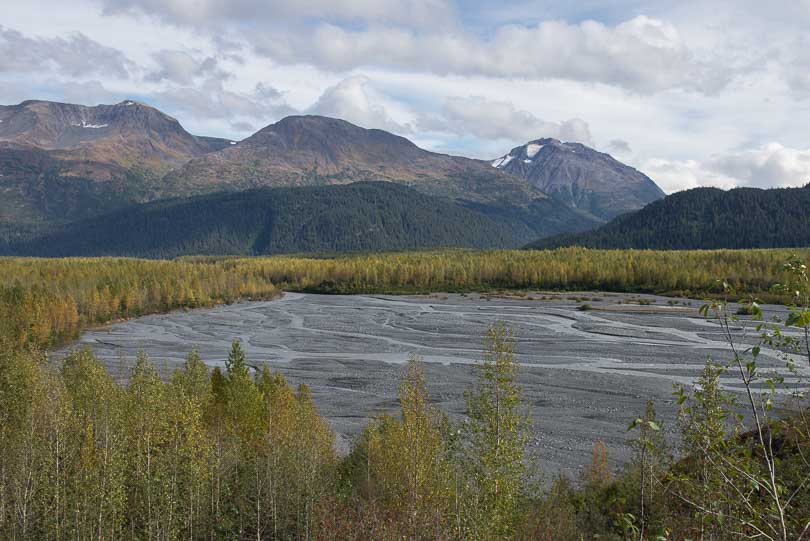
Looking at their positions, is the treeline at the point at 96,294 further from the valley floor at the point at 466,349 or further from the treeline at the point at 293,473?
the treeline at the point at 293,473

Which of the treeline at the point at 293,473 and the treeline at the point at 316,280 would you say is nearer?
the treeline at the point at 293,473

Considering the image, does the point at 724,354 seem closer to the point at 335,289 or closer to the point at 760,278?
the point at 760,278

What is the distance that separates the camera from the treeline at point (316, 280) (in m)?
88.2

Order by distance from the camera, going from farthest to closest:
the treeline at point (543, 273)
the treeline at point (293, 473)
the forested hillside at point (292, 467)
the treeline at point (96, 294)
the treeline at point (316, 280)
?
the treeline at point (543, 273) → the treeline at point (316, 280) → the treeline at point (96, 294) → the treeline at point (293, 473) → the forested hillside at point (292, 467)

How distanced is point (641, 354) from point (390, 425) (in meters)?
45.1

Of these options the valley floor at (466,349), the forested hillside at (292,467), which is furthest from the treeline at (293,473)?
the valley floor at (466,349)

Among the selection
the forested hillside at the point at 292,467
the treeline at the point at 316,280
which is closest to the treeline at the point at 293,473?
the forested hillside at the point at 292,467

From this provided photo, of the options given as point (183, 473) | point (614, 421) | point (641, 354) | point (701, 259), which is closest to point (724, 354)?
point (641, 354)

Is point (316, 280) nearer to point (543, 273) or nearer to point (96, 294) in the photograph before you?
point (543, 273)

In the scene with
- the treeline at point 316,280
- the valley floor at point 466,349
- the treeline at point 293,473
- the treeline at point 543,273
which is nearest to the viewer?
the treeline at point 293,473

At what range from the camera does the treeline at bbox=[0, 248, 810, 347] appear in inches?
3472

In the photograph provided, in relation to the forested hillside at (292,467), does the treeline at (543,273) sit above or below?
above

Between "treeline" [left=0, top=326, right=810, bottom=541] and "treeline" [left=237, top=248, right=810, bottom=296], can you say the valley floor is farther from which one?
"treeline" [left=237, top=248, right=810, bottom=296]

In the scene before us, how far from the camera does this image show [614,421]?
42156mm
